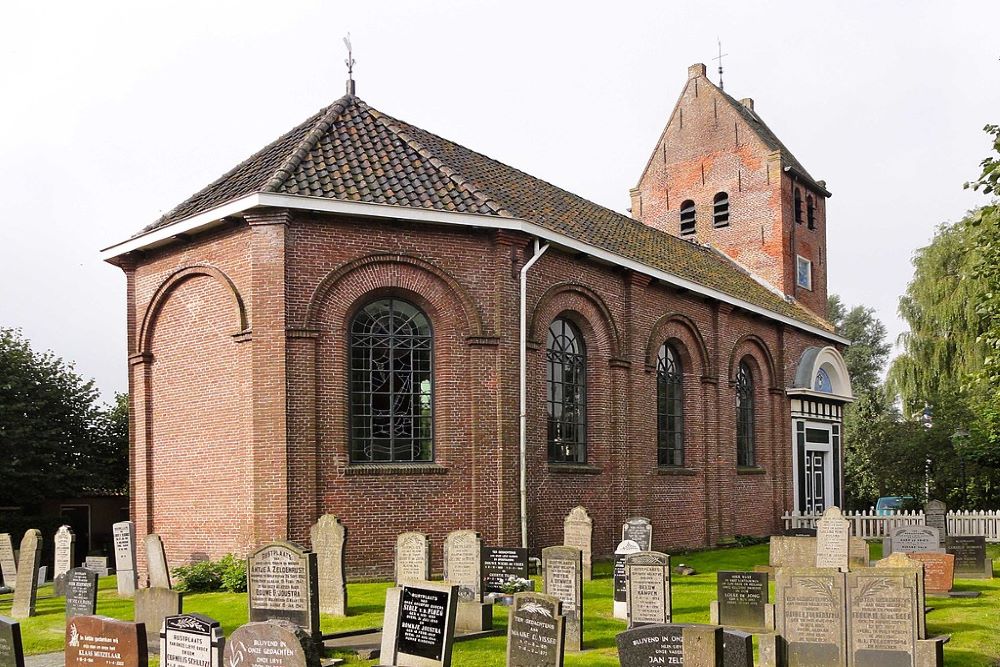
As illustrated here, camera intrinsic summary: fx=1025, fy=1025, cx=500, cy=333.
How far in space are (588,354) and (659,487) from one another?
13.1 feet

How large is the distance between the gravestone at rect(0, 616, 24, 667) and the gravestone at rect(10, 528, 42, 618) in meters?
7.61

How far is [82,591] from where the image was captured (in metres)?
13.5

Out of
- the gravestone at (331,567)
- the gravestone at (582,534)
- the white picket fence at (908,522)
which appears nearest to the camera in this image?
the gravestone at (331,567)

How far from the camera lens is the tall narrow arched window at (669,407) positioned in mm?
24625

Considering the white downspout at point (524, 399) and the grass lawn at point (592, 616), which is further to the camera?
the white downspout at point (524, 399)

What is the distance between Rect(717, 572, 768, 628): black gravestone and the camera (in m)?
12.5

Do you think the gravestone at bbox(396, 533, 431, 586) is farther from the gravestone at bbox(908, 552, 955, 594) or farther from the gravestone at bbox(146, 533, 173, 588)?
the gravestone at bbox(908, 552, 955, 594)

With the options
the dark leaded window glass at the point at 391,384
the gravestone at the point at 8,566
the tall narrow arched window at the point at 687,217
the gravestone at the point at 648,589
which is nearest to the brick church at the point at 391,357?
the dark leaded window glass at the point at 391,384

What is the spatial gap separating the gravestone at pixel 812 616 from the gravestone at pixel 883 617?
0.36 feet

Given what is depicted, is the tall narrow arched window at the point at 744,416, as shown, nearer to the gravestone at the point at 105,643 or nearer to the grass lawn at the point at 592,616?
the grass lawn at the point at 592,616

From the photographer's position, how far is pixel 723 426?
88.1ft

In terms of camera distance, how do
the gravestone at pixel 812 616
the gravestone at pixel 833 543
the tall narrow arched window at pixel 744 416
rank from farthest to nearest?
the tall narrow arched window at pixel 744 416, the gravestone at pixel 833 543, the gravestone at pixel 812 616

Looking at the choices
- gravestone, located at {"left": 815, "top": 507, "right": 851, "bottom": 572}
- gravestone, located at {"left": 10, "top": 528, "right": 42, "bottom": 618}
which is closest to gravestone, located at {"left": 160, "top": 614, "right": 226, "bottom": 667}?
gravestone, located at {"left": 10, "top": 528, "right": 42, "bottom": 618}

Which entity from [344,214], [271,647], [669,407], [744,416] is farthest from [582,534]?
[744,416]
